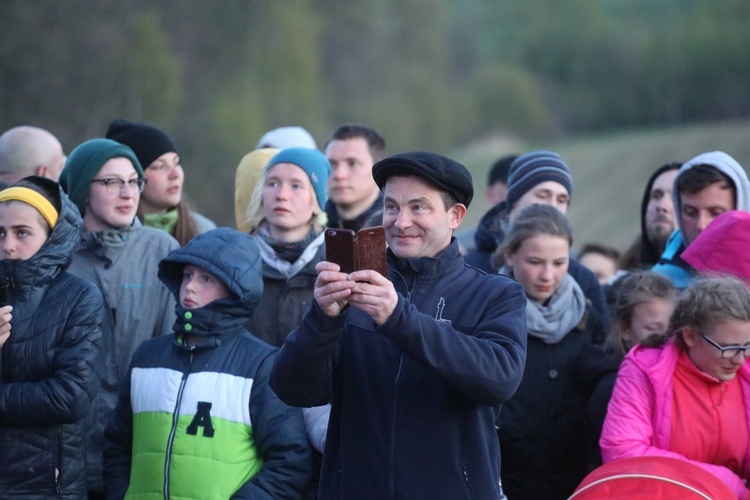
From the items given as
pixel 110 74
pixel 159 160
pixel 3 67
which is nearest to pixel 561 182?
pixel 159 160

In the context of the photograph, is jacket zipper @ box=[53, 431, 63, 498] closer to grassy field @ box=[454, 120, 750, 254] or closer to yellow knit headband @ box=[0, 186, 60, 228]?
yellow knit headband @ box=[0, 186, 60, 228]

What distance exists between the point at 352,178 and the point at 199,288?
228cm

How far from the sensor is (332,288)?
8.79ft

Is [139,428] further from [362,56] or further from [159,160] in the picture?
[362,56]

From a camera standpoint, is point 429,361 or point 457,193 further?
point 457,193

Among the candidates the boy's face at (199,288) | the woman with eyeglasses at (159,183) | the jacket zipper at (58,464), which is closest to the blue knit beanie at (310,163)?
the woman with eyeglasses at (159,183)

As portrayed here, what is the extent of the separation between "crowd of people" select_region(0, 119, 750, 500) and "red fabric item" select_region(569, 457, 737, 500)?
143 millimetres

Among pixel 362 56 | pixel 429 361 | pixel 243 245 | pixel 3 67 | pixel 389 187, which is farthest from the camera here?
pixel 362 56

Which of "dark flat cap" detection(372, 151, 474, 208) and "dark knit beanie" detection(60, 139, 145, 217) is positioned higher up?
"dark knit beanie" detection(60, 139, 145, 217)

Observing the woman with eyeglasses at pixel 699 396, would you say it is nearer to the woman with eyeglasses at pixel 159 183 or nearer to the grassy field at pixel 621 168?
the woman with eyeglasses at pixel 159 183

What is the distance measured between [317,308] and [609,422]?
1.69 meters

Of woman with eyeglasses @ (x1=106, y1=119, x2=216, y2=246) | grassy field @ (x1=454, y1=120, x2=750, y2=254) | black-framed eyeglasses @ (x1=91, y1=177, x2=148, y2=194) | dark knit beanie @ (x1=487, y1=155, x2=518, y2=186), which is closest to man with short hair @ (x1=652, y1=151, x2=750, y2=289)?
dark knit beanie @ (x1=487, y1=155, x2=518, y2=186)

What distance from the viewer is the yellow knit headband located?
13.6 ft

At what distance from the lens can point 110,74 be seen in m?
20.7
